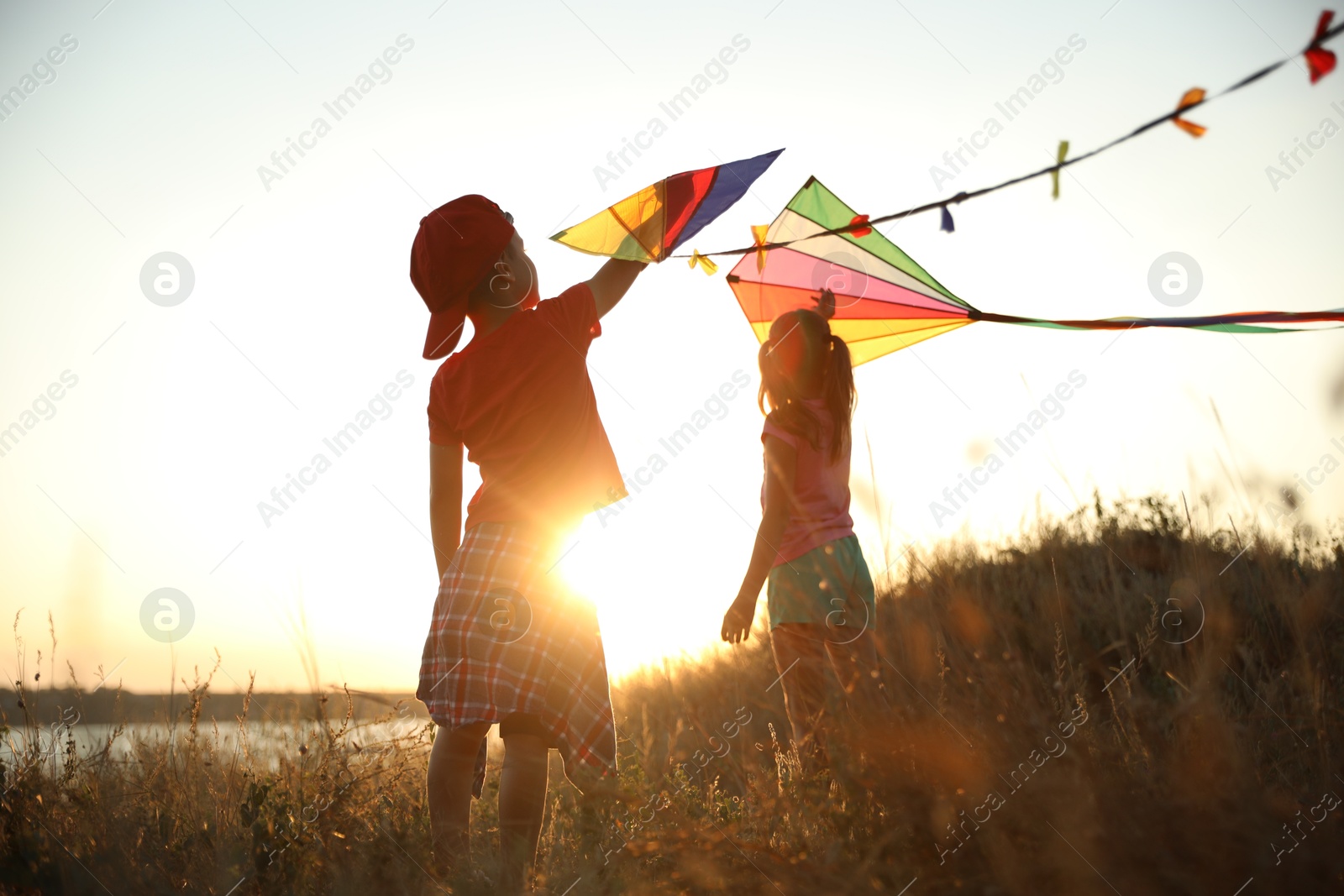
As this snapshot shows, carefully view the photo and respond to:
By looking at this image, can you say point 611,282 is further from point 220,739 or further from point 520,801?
point 220,739

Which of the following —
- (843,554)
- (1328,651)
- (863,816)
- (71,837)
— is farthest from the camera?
(1328,651)

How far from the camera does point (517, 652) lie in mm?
2277

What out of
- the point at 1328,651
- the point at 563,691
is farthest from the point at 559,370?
the point at 1328,651

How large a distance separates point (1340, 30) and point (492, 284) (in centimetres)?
219

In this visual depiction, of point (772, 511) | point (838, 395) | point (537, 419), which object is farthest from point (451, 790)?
point (838, 395)

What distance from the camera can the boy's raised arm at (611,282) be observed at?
8.52 feet

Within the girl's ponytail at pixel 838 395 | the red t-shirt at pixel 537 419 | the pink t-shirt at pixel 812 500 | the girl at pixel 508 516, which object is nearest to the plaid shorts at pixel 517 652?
the girl at pixel 508 516

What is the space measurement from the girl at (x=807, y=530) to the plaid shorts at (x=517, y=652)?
0.74 m

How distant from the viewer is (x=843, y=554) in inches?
Result: 123

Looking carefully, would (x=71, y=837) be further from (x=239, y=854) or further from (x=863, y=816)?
(x=863, y=816)

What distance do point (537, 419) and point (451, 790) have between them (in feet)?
3.63

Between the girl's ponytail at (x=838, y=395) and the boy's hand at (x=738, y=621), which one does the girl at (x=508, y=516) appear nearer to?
the boy's hand at (x=738, y=621)

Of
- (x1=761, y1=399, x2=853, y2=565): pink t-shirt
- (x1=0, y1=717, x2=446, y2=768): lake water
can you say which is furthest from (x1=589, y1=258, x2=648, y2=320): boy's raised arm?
(x1=0, y1=717, x2=446, y2=768): lake water

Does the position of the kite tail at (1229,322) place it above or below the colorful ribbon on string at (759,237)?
below
